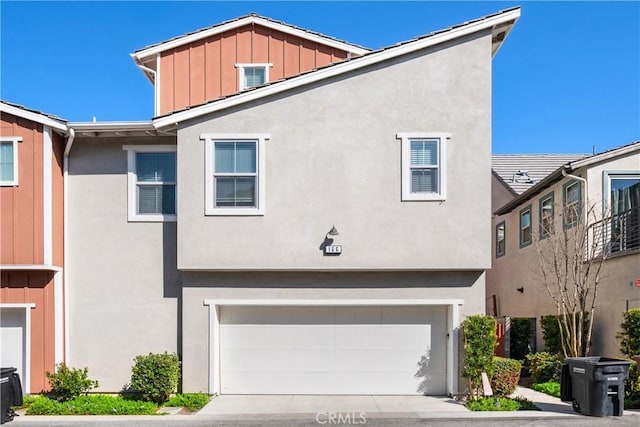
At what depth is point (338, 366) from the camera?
11.7m

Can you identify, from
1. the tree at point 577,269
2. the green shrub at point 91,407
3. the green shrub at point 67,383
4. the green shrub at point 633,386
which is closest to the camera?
the green shrub at point 91,407

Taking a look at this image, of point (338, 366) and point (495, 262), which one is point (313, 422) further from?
point (495, 262)

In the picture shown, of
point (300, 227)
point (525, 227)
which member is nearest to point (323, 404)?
point (300, 227)

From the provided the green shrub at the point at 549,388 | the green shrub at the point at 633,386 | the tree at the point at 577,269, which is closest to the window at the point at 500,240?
the tree at the point at 577,269

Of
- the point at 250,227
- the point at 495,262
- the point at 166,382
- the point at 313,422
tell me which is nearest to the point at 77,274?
the point at 166,382

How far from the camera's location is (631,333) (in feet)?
36.5

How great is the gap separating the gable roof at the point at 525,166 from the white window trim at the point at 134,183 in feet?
41.8

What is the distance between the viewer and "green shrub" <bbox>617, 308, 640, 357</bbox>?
36.2ft

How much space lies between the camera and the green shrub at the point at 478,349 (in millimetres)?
10719

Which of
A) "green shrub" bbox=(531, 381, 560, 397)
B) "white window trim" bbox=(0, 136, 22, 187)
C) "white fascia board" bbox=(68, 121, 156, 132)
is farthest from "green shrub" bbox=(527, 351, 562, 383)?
"white window trim" bbox=(0, 136, 22, 187)

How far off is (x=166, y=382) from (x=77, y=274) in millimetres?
3126

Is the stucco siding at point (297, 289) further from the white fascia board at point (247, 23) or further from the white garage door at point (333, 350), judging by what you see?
the white fascia board at point (247, 23)

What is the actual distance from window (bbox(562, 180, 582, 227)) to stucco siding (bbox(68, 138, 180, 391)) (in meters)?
9.47

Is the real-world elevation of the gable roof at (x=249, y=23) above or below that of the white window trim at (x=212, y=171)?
above
